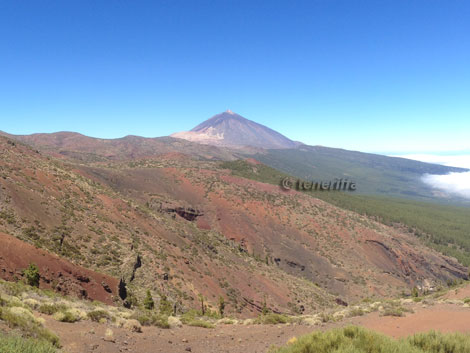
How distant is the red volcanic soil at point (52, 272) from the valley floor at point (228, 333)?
7277mm

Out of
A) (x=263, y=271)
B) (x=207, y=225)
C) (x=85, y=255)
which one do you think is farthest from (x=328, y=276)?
(x=85, y=255)

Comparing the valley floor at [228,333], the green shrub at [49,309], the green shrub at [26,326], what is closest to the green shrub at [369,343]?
the valley floor at [228,333]

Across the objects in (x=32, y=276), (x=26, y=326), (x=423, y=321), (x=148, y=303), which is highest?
(x=26, y=326)

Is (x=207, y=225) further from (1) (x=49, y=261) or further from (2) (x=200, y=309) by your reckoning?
(1) (x=49, y=261)

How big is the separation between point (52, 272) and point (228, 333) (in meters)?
10.9

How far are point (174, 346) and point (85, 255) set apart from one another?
14.6 metres

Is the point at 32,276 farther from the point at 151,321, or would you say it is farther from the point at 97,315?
the point at 151,321

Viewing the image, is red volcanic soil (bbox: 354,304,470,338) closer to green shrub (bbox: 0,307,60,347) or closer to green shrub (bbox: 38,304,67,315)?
green shrub (bbox: 0,307,60,347)

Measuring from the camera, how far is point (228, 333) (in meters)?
12.2

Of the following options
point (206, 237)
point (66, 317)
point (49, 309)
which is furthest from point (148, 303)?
point (206, 237)

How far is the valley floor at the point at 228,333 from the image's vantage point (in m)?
8.77

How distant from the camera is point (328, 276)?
47781 millimetres

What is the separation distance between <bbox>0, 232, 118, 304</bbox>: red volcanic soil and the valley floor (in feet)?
23.9

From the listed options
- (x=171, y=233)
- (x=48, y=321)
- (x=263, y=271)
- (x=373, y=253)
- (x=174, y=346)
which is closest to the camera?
(x=48, y=321)
